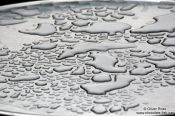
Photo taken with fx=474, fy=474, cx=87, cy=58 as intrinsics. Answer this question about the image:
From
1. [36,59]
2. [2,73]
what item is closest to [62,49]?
[36,59]

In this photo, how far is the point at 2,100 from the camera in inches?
37.4

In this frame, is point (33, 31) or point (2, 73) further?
point (33, 31)

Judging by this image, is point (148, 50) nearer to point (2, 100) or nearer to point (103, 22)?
point (103, 22)

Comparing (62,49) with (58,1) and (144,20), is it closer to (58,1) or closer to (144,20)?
(144,20)

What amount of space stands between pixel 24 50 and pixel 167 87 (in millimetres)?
415

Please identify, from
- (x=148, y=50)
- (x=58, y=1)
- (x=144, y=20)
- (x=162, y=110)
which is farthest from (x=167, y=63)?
(x=58, y=1)

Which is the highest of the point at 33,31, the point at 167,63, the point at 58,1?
the point at 58,1

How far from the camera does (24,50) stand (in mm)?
1228

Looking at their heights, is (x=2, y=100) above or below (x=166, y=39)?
below

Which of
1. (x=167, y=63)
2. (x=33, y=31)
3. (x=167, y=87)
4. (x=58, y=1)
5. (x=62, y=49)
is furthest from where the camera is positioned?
(x=58, y=1)

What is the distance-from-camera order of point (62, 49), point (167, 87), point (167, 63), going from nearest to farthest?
point (167, 87), point (167, 63), point (62, 49)

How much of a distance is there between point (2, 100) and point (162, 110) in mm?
317

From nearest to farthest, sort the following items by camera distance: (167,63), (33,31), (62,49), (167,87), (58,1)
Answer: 1. (167,87)
2. (167,63)
3. (62,49)
4. (33,31)
5. (58,1)

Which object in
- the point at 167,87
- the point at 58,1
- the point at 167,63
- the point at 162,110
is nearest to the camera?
the point at 162,110
